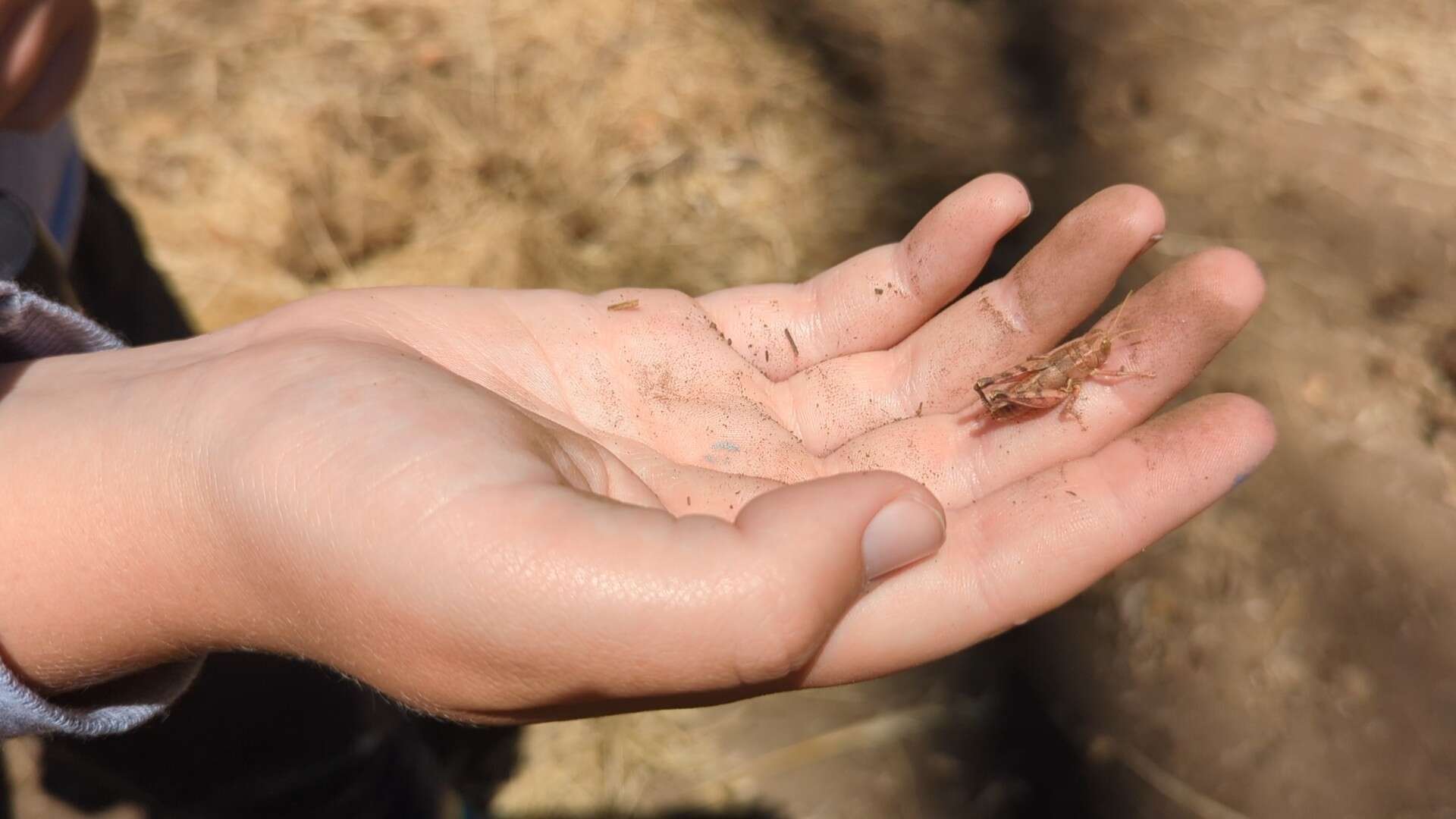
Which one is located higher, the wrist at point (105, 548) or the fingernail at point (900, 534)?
the fingernail at point (900, 534)

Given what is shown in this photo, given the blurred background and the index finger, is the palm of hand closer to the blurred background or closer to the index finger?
the index finger

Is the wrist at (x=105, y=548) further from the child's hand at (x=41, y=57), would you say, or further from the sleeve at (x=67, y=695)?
the child's hand at (x=41, y=57)

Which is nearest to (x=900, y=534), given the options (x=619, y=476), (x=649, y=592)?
(x=649, y=592)

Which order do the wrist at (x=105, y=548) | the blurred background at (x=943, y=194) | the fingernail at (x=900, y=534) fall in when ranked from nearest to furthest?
the fingernail at (x=900, y=534)
the wrist at (x=105, y=548)
the blurred background at (x=943, y=194)

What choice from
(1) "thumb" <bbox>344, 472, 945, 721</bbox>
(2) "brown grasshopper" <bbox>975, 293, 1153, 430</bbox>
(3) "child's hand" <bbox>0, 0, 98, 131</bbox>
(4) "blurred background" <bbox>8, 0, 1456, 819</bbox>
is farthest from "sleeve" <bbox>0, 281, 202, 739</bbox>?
Result: (2) "brown grasshopper" <bbox>975, 293, 1153, 430</bbox>

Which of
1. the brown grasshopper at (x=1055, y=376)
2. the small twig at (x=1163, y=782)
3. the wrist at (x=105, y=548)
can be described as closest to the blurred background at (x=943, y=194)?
the small twig at (x=1163, y=782)

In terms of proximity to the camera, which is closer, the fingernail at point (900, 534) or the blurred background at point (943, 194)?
the fingernail at point (900, 534)

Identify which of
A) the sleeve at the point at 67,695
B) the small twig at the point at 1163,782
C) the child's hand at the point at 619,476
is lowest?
the small twig at the point at 1163,782
